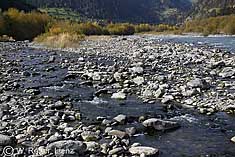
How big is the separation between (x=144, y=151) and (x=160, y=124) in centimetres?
252

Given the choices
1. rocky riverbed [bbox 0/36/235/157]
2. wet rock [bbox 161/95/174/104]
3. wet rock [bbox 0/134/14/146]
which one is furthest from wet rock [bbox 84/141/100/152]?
wet rock [bbox 161/95/174/104]

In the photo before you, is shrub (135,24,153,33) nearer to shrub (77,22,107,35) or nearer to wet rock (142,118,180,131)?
shrub (77,22,107,35)

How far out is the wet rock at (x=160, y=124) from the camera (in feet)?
41.1

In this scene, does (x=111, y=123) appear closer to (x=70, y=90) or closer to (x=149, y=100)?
(x=149, y=100)

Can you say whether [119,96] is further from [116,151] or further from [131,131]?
[116,151]

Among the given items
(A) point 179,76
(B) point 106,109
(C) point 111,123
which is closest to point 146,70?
(A) point 179,76

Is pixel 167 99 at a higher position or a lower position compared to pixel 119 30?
higher

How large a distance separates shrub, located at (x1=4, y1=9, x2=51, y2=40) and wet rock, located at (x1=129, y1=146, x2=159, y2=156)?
64.0 m

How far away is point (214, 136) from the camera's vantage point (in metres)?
12.0

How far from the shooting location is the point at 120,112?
14.8 meters

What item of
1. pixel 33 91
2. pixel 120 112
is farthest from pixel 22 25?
pixel 120 112

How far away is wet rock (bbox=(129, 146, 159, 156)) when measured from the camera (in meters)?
10.1

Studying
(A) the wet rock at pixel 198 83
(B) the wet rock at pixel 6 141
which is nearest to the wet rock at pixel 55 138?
(B) the wet rock at pixel 6 141

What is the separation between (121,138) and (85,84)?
9735 mm
